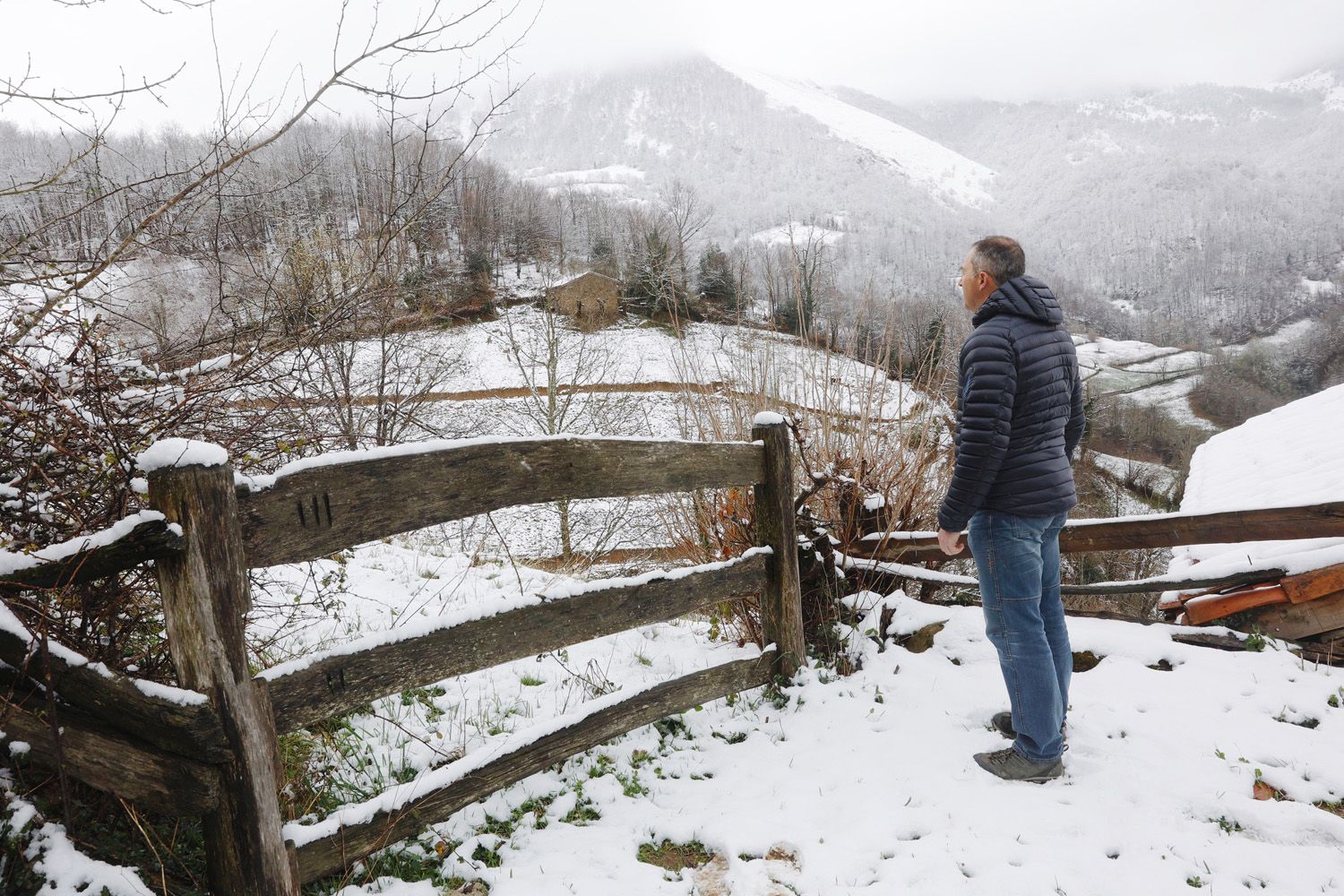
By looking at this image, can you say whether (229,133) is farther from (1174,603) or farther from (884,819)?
(1174,603)

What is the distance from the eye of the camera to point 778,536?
3908 millimetres

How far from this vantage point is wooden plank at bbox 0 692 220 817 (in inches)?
72.9

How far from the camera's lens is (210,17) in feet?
9.61

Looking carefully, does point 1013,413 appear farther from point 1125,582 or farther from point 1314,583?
point 1314,583

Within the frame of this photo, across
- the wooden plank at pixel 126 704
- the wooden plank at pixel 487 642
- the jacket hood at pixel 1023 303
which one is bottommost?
the wooden plank at pixel 487 642

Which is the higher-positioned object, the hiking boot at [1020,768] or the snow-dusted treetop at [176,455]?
the snow-dusted treetop at [176,455]

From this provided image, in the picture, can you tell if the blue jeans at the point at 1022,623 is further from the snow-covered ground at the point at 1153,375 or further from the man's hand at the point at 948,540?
the snow-covered ground at the point at 1153,375

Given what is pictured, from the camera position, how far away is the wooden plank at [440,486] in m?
2.10

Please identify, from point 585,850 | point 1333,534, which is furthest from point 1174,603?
point 585,850

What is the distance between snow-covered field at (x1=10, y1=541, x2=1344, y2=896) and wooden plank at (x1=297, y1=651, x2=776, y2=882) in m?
0.12

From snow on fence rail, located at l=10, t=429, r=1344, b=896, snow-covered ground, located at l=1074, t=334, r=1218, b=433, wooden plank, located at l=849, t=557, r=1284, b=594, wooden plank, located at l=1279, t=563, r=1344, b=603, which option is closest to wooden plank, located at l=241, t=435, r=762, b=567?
snow on fence rail, located at l=10, t=429, r=1344, b=896

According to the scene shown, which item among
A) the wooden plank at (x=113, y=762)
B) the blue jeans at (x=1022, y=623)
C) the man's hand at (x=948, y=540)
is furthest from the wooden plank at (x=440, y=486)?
the blue jeans at (x=1022, y=623)

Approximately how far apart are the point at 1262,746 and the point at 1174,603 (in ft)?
5.97

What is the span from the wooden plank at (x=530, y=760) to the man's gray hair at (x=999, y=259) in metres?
2.30
